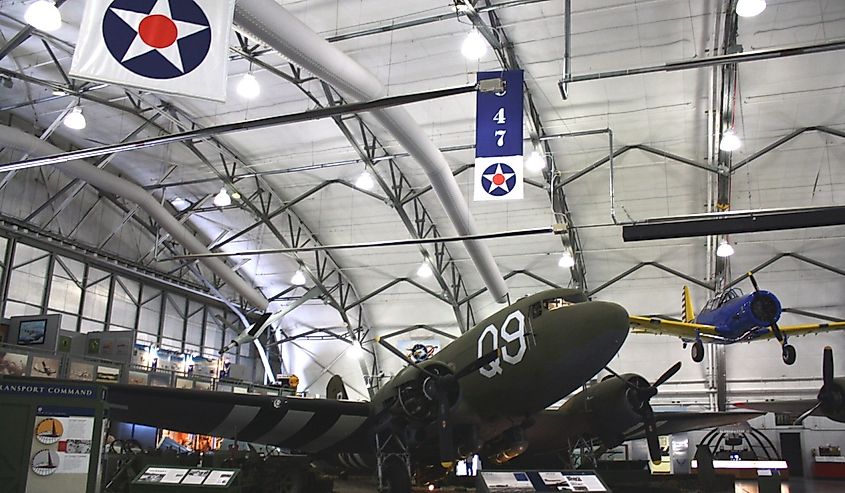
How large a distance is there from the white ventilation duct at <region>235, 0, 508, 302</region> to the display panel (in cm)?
1209

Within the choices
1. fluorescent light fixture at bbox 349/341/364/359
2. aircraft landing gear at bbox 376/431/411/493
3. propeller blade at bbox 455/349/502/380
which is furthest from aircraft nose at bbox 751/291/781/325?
fluorescent light fixture at bbox 349/341/364/359

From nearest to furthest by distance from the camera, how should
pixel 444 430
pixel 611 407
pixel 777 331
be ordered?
1. pixel 444 430
2. pixel 611 407
3. pixel 777 331

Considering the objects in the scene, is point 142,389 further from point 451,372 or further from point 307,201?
point 307,201

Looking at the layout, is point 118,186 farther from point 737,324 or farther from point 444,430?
point 737,324

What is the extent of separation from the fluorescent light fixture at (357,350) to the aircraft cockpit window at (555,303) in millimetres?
23017

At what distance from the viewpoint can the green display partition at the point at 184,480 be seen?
875 centimetres

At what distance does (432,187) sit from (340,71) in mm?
8247

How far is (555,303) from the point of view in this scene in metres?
11.6

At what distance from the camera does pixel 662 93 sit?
21.3 m

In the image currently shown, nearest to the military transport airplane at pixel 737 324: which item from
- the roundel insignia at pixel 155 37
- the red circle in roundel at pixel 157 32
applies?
the roundel insignia at pixel 155 37

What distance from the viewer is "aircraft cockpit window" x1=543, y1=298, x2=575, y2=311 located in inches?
454

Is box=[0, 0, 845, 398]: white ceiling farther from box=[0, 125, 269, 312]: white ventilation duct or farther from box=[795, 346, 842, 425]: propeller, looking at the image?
box=[795, 346, 842, 425]: propeller

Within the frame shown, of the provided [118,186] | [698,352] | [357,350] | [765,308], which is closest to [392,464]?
[765,308]

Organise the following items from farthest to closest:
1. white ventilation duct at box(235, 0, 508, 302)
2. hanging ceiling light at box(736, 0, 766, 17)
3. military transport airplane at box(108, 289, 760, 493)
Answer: white ventilation duct at box(235, 0, 508, 302)
hanging ceiling light at box(736, 0, 766, 17)
military transport airplane at box(108, 289, 760, 493)
